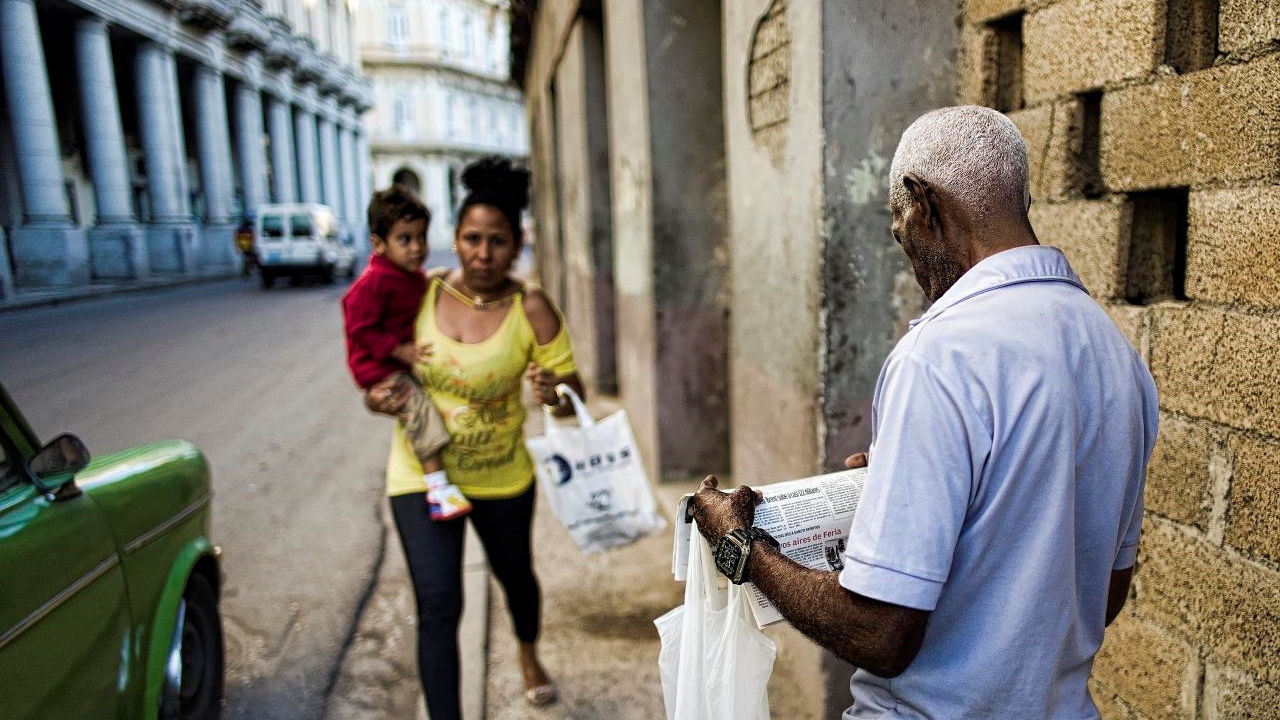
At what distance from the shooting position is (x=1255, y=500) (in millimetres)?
1914

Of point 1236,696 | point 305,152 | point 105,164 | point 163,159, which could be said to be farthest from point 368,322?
point 305,152

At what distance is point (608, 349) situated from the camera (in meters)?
8.30

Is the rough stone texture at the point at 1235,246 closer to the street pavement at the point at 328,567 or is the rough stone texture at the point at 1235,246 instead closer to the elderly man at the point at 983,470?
the elderly man at the point at 983,470

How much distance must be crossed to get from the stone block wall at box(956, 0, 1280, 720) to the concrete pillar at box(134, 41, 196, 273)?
24.4 m

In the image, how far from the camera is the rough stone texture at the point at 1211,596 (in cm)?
190

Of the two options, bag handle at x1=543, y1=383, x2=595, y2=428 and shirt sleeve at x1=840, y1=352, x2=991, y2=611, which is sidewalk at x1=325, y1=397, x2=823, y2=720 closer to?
bag handle at x1=543, y1=383, x2=595, y2=428

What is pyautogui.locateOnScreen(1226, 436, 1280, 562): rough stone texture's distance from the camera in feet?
6.10

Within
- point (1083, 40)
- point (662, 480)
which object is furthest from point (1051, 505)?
point (662, 480)

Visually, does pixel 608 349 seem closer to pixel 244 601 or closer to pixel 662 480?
pixel 662 480

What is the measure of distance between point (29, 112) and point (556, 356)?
6142 millimetres

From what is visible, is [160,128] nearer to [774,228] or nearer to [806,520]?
[774,228]

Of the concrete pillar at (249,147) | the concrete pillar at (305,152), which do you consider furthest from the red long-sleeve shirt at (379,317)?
the concrete pillar at (305,152)

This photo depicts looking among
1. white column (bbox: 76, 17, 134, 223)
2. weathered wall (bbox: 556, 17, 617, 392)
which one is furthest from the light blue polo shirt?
white column (bbox: 76, 17, 134, 223)

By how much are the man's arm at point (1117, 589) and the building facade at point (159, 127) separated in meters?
4.54
